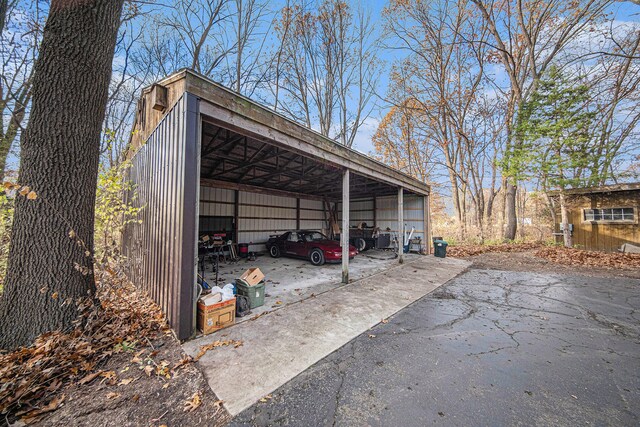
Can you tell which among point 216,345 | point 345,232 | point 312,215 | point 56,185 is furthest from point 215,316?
point 312,215

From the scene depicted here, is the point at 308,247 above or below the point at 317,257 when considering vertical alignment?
above

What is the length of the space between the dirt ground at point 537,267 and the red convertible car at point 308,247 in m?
4.85

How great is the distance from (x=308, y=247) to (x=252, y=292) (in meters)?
4.45

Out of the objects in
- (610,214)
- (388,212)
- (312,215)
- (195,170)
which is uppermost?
(195,170)

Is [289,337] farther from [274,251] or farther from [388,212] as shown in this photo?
[388,212]

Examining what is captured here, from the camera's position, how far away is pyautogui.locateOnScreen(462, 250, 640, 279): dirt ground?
21.5 ft

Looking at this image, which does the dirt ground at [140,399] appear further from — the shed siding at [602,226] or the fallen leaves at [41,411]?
the shed siding at [602,226]

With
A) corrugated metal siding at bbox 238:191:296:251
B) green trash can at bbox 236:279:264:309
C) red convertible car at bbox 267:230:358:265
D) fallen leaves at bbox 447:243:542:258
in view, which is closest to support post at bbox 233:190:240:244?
corrugated metal siding at bbox 238:191:296:251

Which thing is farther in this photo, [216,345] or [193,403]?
[216,345]

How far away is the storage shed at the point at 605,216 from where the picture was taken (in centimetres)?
916

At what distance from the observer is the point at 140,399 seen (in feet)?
6.44

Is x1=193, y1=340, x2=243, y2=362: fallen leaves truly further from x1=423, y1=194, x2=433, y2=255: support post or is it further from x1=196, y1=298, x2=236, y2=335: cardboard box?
x1=423, y1=194, x2=433, y2=255: support post

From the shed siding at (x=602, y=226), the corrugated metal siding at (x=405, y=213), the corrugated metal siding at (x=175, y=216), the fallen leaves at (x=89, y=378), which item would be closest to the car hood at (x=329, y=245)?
the corrugated metal siding at (x=405, y=213)

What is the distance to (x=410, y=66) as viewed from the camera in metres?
14.7
